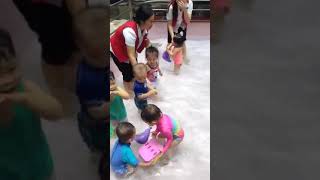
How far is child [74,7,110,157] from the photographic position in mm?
467

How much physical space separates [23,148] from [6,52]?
14 cm

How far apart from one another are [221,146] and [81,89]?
228 mm

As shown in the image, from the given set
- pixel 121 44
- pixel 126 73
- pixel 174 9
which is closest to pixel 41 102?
pixel 121 44

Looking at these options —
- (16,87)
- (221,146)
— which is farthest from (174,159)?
(16,87)

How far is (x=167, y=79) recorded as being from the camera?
80.6 inches

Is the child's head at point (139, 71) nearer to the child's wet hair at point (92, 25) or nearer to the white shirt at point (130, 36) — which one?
the white shirt at point (130, 36)

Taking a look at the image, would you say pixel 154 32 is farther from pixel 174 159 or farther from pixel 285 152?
pixel 285 152

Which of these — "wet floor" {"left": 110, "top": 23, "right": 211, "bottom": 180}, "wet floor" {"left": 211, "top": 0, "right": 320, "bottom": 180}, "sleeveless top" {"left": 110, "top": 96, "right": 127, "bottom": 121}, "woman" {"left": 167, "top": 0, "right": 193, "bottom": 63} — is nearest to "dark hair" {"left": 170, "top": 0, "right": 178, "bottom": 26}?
"woman" {"left": 167, "top": 0, "right": 193, "bottom": 63}

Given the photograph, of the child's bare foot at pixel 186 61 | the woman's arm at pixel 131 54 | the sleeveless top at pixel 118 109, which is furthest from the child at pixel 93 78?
the child's bare foot at pixel 186 61

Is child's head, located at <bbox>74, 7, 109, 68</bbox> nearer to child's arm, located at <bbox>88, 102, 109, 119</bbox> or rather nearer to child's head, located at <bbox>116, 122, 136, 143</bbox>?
child's arm, located at <bbox>88, 102, 109, 119</bbox>

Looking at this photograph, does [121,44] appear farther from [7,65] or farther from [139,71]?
[7,65]

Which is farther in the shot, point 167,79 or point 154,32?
point 154,32

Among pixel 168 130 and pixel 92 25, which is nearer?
pixel 92 25

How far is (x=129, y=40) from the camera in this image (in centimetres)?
154
